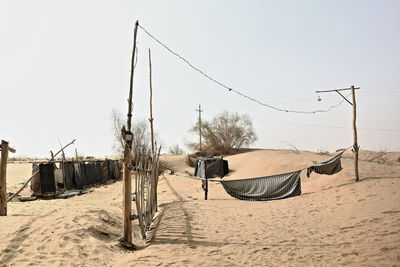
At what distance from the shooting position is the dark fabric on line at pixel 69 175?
1512 centimetres

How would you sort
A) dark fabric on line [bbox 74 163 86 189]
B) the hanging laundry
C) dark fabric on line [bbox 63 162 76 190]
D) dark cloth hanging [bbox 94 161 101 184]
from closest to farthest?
the hanging laundry → dark fabric on line [bbox 63 162 76 190] → dark fabric on line [bbox 74 163 86 189] → dark cloth hanging [bbox 94 161 101 184]

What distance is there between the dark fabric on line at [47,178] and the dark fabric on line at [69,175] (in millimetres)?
1857

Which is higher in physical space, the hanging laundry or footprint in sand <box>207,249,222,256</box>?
the hanging laundry

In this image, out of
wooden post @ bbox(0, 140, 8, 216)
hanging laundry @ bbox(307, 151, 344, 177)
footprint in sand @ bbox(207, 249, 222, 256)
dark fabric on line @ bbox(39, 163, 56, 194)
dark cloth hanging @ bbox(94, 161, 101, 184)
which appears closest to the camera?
footprint in sand @ bbox(207, 249, 222, 256)

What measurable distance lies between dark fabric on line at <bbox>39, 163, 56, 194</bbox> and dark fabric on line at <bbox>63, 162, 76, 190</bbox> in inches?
73.1

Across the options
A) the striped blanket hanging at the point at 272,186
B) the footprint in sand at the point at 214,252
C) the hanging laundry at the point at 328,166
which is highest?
the hanging laundry at the point at 328,166

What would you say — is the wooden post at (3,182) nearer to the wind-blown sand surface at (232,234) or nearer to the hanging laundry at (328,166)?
the wind-blown sand surface at (232,234)

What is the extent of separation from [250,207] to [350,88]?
5755 mm

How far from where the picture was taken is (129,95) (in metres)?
6.67

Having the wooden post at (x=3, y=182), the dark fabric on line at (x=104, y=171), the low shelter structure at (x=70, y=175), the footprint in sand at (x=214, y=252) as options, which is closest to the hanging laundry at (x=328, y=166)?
the footprint in sand at (x=214, y=252)

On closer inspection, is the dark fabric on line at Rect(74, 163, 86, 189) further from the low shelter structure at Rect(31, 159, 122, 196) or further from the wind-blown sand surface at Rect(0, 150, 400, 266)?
the wind-blown sand surface at Rect(0, 150, 400, 266)

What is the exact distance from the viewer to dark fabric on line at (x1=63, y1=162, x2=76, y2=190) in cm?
1512

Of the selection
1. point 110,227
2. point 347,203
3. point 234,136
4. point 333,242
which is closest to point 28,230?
point 110,227

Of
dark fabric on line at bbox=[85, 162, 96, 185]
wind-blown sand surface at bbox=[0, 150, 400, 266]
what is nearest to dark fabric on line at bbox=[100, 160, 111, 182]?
dark fabric on line at bbox=[85, 162, 96, 185]
